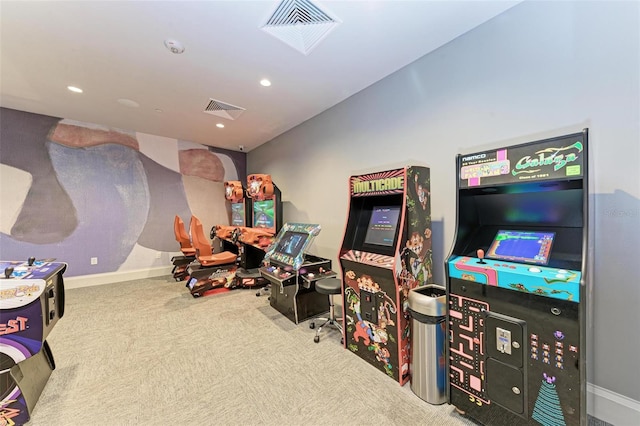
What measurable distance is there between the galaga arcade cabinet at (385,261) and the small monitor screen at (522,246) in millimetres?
611

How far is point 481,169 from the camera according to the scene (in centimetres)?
160

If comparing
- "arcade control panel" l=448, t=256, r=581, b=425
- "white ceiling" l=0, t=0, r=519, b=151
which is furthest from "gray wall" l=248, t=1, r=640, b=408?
"arcade control panel" l=448, t=256, r=581, b=425

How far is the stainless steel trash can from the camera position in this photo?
1.82m

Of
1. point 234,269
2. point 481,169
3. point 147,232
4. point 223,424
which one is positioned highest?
point 481,169

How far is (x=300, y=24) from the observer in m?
2.25

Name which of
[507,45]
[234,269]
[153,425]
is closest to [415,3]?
[507,45]

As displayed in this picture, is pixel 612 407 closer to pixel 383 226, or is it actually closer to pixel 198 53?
pixel 383 226

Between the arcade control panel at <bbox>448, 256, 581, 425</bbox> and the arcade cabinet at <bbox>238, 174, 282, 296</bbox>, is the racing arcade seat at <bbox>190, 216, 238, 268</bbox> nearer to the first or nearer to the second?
the arcade cabinet at <bbox>238, 174, 282, 296</bbox>

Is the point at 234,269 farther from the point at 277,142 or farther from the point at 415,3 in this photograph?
the point at 415,3

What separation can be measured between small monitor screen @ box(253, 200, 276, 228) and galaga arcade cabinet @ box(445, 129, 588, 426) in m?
3.54

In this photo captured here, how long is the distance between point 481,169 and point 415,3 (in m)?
1.48

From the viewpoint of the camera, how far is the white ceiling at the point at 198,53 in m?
2.06

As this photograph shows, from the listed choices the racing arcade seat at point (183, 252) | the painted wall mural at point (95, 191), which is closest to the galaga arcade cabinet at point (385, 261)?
the racing arcade seat at point (183, 252)

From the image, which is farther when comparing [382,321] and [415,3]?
[382,321]
